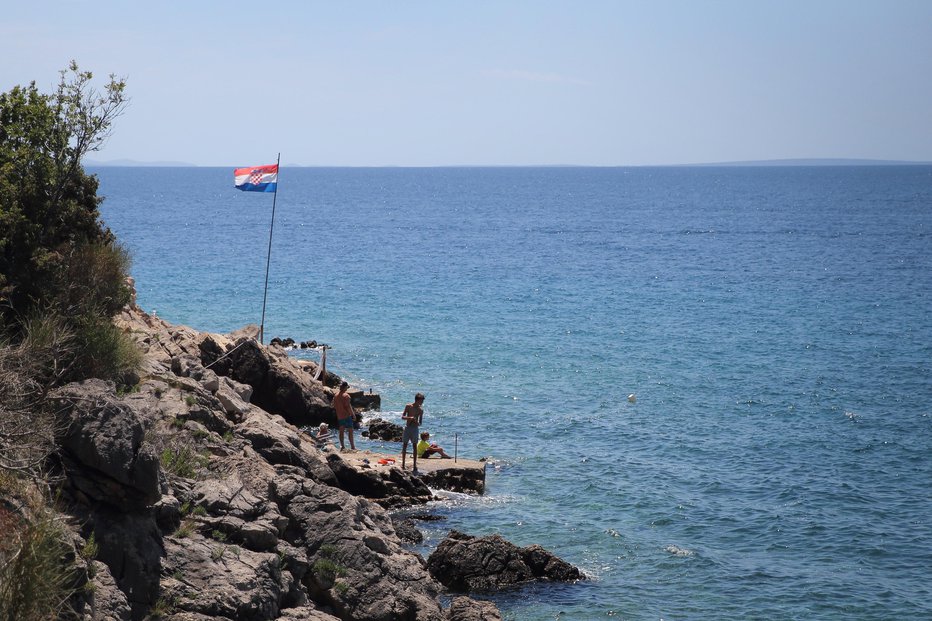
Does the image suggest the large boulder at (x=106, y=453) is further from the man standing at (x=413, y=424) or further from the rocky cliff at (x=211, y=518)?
the man standing at (x=413, y=424)

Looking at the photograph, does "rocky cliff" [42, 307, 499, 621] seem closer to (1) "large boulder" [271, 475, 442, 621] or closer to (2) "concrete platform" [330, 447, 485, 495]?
(1) "large boulder" [271, 475, 442, 621]

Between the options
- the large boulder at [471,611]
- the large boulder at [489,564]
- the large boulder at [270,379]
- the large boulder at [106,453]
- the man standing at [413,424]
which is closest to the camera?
the large boulder at [106,453]

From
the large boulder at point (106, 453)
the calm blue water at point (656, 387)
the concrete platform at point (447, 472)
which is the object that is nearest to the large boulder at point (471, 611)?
the calm blue water at point (656, 387)

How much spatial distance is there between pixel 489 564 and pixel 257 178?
52.8 ft

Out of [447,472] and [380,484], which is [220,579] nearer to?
[380,484]

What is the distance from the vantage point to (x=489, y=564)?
18.5 meters

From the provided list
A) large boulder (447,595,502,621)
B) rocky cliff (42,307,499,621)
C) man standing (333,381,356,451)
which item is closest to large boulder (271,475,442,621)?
rocky cliff (42,307,499,621)

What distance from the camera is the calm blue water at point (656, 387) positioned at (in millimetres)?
20203

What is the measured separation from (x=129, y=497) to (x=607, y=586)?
10241 millimetres

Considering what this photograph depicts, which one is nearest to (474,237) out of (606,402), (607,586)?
(606,402)

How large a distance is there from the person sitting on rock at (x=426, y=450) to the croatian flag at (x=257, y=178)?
9.25 metres

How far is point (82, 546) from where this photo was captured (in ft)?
37.9

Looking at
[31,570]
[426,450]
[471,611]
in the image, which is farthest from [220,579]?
[426,450]

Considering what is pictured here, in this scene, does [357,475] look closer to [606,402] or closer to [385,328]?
[606,402]
